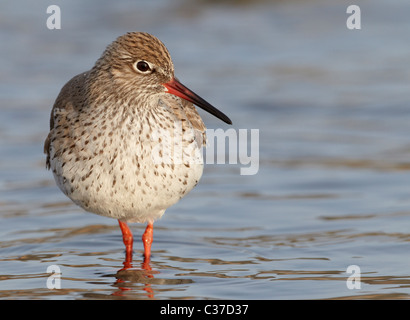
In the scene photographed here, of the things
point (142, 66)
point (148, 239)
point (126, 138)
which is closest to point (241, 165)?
point (148, 239)

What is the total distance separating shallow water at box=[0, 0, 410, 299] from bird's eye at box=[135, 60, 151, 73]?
1881 millimetres

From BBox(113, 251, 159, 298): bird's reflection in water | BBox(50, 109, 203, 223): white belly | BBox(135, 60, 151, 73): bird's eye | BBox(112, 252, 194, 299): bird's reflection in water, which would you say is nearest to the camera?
BBox(112, 252, 194, 299): bird's reflection in water

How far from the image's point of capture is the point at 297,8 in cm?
1989

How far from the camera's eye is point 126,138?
25.0ft

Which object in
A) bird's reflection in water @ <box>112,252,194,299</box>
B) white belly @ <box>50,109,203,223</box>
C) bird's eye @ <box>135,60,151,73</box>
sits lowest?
bird's reflection in water @ <box>112,252,194,299</box>

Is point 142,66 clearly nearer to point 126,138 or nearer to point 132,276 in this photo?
point 126,138

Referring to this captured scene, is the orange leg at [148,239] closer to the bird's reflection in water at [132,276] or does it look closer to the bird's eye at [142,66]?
the bird's reflection in water at [132,276]

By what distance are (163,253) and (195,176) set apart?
0.97 metres

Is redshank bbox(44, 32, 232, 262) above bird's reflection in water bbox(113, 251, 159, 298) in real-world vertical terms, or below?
above

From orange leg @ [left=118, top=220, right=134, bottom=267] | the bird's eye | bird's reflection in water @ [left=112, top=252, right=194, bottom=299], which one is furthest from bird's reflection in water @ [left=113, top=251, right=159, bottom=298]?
the bird's eye

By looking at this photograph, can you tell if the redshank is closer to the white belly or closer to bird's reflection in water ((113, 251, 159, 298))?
the white belly

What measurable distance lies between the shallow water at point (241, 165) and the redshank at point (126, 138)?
0.77 metres

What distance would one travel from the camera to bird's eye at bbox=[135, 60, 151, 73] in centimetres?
784

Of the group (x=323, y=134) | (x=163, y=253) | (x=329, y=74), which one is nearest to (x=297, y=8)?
(x=329, y=74)
